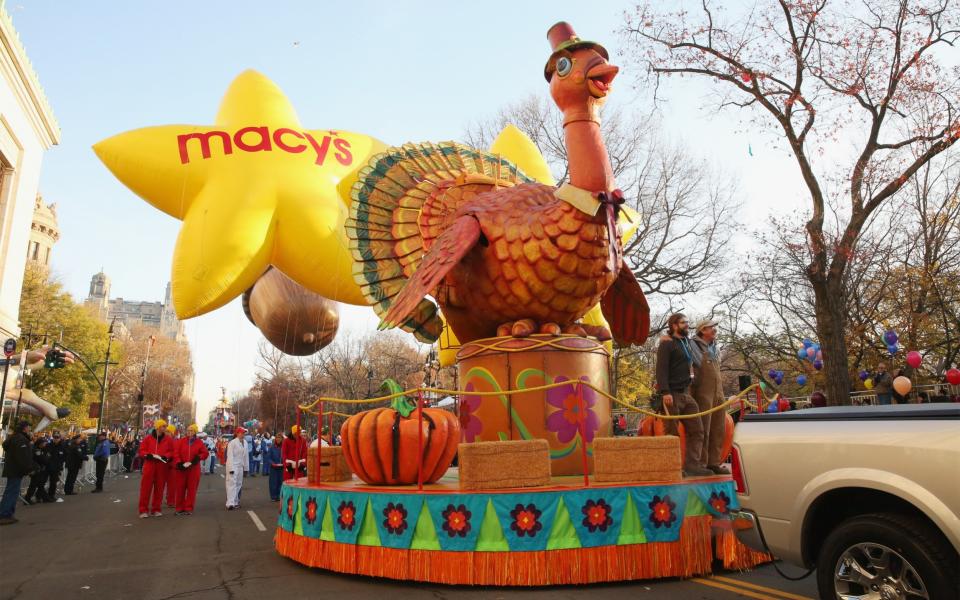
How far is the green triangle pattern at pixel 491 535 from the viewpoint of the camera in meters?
4.95

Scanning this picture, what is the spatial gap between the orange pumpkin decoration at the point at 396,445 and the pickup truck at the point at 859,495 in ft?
9.46

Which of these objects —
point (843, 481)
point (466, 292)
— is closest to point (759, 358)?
point (466, 292)

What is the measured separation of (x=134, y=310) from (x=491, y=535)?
18379cm

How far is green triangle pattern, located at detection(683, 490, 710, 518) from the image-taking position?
17.4 ft

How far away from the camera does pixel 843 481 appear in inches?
131

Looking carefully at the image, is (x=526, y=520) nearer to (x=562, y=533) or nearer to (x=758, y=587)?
(x=562, y=533)

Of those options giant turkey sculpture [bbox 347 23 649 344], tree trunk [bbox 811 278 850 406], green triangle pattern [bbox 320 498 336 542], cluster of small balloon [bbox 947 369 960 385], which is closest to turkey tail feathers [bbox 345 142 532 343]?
giant turkey sculpture [bbox 347 23 649 344]

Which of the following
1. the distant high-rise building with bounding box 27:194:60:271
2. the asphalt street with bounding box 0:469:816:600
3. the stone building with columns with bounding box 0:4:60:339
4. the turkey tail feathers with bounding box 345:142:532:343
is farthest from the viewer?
the distant high-rise building with bounding box 27:194:60:271

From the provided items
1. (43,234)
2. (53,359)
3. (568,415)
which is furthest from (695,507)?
(43,234)

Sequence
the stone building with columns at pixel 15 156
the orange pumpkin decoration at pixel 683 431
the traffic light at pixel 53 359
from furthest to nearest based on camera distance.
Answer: the stone building with columns at pixel 15 156 → the traffic light at pixel 53 359 → the orange pumpkin decoration at pixel 683 431

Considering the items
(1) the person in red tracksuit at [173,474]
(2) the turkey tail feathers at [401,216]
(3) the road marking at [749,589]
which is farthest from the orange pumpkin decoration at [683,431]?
(1) the person in red tracksuit at [173,474]

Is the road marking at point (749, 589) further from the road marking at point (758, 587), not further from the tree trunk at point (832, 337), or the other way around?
the tree trunk at point (832, 337)

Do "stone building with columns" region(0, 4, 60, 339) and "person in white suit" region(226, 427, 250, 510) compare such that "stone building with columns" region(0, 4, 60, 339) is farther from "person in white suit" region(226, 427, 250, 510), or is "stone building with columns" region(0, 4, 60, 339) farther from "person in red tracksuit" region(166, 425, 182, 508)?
"person in red tracksuit" region(166, 425, 182, 508)

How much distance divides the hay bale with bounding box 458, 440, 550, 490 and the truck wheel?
7.61 ft
